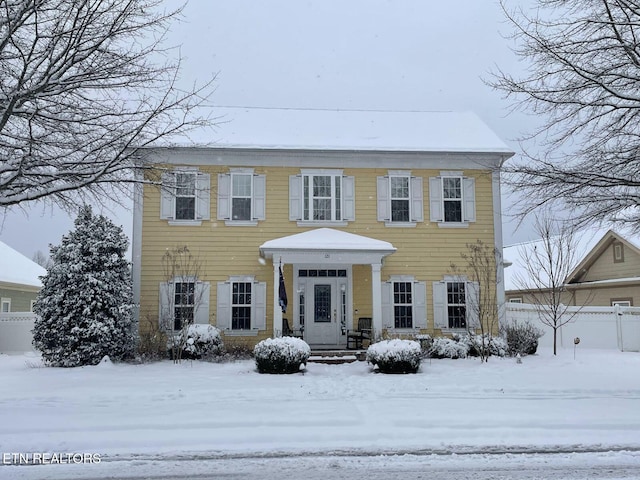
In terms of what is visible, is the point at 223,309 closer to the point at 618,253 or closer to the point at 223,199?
the point at 223,199

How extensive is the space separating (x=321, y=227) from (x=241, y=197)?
8.80ft

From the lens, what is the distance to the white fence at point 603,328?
19.8 meters

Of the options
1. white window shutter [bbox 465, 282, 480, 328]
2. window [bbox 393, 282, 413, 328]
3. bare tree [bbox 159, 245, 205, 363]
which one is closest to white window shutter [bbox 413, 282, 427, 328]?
window [bbox 393, 282, 413, 328]

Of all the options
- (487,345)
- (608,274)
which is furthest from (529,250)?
(487,345)

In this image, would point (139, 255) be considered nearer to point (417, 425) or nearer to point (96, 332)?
point (96, 332)

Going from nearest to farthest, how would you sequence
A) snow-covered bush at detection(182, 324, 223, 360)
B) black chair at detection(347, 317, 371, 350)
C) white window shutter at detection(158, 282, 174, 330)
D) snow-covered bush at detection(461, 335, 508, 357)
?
snow-covered bush at detection(182, 324, 223, 360)
snow-covered bush at detection(461, 335, 508, 357)
white window shutter at detection(158, 282, 174, 330)
black chair at detection(347, 317, 371, 350)

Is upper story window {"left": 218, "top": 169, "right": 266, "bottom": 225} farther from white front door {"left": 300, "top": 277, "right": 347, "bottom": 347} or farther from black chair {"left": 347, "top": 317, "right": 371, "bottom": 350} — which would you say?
black chair {"left": 347, "top": 317, "right": 371, "bottom": 350}

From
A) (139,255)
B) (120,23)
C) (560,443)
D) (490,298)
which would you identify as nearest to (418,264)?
(490,298)

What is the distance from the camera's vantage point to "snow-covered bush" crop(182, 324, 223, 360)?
49.9 feet

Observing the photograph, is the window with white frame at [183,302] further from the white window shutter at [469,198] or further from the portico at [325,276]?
the white window shutter at [469,198]

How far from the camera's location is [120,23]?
8.17m

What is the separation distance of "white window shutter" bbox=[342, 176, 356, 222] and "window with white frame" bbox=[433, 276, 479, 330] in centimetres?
343

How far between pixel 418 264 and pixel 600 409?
28.4 ft

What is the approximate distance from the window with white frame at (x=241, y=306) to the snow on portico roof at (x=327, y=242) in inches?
58.1
